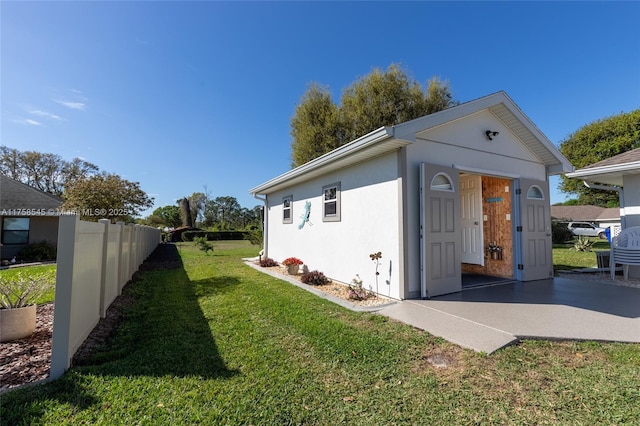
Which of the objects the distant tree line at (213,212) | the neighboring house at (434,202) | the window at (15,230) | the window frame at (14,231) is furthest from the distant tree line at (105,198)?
the distant tree line at (213,212)

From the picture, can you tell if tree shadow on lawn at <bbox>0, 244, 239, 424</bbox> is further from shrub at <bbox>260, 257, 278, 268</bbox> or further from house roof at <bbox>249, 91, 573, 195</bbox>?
shrub at <bbox>260, 257, 278, 268</bbox>

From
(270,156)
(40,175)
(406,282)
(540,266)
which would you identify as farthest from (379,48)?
(40,175)

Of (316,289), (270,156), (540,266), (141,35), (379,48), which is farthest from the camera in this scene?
(270,156)

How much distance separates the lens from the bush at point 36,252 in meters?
12.1

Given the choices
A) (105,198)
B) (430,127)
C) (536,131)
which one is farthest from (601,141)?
(105,198)

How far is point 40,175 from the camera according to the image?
27406 mm

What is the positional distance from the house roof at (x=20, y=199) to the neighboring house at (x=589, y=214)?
41603 millimetres

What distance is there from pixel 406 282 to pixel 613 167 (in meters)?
6.43

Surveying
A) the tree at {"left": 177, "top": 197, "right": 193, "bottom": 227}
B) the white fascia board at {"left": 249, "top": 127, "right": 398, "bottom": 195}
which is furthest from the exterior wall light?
the tree at {"left": 177, "top": 197, "right": 193, "bottom": 227}

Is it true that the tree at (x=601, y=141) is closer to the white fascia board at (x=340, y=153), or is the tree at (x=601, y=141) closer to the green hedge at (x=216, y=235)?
the white fascia board at (x=340, y=153)

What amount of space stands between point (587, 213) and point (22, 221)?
165ft

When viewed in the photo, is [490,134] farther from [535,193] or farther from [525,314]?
[525,314]

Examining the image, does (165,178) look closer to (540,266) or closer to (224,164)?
(224,164)

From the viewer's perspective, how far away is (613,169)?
270 inches
